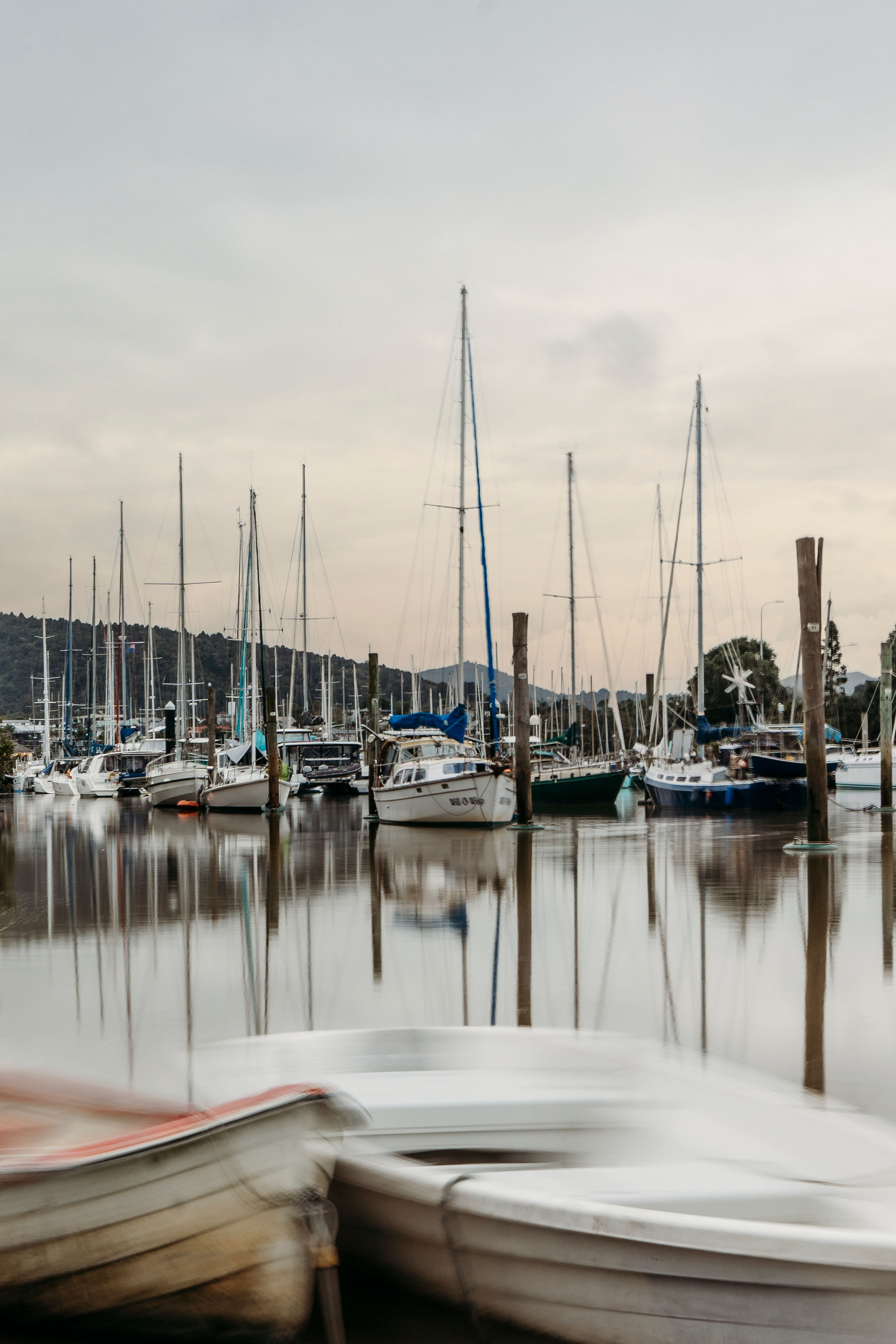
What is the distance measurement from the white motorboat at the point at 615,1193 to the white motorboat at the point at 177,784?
32.1 metres

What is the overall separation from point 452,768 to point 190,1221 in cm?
2259

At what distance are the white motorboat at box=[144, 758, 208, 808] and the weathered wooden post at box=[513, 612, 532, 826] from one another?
609 inches

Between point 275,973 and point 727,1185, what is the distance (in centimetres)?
641

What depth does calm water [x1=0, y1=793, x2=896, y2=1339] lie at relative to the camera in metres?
7.52

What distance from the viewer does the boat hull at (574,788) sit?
1375 inches

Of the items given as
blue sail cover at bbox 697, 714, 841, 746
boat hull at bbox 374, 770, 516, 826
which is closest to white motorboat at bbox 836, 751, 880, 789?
blue sail cover at bbox 697, 714, 841, 746

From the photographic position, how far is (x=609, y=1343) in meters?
3.59

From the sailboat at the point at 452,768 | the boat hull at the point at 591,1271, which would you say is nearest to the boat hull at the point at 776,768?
the sailboat at the point at 452,768

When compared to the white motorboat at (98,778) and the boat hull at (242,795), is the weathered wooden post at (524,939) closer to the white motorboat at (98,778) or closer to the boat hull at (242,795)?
the boat hull at (242,795)

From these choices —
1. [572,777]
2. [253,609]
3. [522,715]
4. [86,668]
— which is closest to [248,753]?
[253,609]

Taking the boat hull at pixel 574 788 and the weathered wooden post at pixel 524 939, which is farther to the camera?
the boat hull at pixel 574 788

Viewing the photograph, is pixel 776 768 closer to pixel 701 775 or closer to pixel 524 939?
pixel 701 775

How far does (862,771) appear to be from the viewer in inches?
1775

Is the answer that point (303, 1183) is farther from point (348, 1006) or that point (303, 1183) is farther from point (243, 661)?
point (243, 661)
